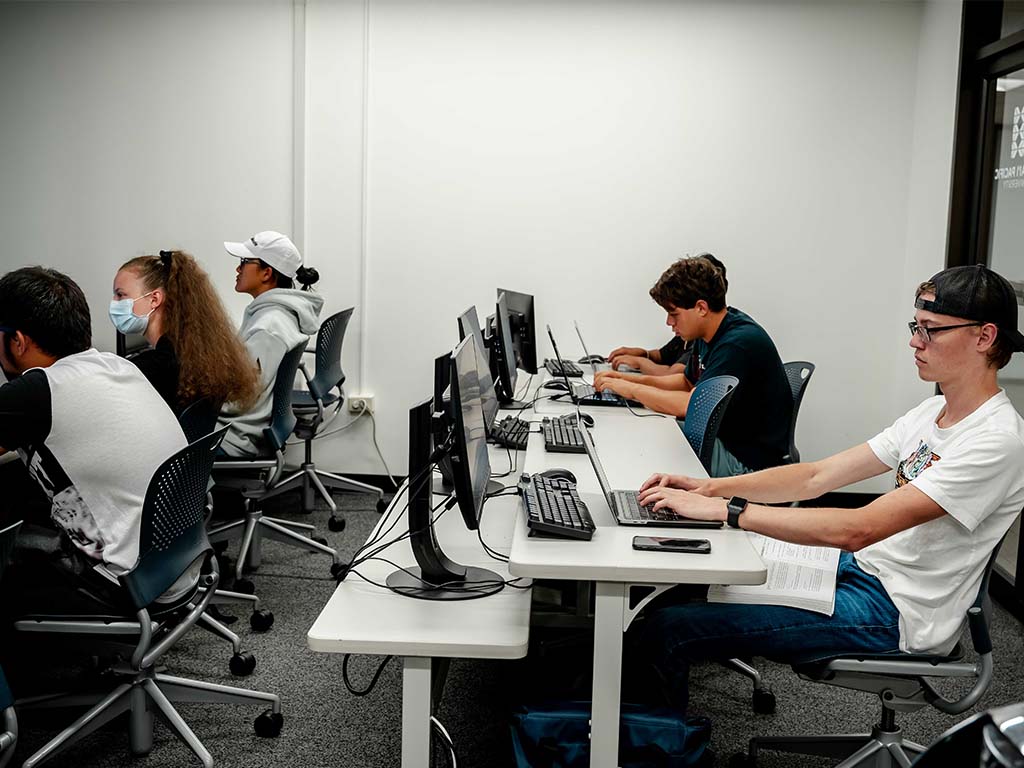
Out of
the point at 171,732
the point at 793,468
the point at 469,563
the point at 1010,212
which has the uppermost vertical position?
the point at 1010,212

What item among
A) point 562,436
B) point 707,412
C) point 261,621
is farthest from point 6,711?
point 707,412

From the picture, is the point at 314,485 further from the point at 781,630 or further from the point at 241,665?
the point at 781,630

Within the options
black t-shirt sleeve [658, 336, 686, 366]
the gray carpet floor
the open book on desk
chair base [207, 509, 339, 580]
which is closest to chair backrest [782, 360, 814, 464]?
black t-shirt sleeve [658, 336, 686, 366]

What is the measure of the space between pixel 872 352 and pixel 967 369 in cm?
307

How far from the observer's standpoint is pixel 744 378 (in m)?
3.38

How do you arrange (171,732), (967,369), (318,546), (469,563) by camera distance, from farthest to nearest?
(318,546)
(171,732)
(469,563)
(967,369)

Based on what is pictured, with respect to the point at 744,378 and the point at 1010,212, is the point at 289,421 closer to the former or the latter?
the point at 744,378

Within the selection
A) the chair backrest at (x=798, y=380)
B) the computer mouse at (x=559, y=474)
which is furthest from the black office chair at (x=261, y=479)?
the chair backrest at (x=798, y=380)

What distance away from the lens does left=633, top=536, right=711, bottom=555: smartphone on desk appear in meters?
1.96

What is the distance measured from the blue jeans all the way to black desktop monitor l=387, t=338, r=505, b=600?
41cm

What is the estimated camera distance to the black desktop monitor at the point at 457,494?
6.30ft

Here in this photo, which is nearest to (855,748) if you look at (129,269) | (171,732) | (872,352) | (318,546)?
(171,732)

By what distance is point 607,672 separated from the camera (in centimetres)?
195

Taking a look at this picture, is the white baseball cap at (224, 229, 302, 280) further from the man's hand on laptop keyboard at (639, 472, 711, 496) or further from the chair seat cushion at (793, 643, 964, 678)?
the chair seat cushion at (793, 643, 964, 678)
